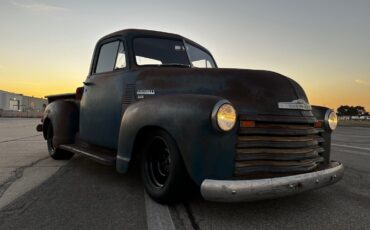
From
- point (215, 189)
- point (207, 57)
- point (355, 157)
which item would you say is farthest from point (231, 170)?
point (355, 157)

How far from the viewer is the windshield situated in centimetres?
482

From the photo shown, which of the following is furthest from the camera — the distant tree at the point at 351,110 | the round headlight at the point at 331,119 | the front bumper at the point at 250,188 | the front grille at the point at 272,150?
the distant tree at the point at 351,110

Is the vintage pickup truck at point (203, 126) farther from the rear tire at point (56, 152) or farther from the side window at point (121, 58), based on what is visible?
the rear tire at point (56, 152)

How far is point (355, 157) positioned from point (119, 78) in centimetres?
576

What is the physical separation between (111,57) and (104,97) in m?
0.63

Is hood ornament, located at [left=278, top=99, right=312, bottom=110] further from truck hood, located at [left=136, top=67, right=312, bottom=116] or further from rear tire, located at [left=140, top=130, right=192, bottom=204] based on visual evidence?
rear tire, located at [left=140, top=130, right=192, bottom=204]

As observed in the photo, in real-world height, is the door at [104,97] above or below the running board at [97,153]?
above

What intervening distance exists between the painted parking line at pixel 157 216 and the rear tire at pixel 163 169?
0.25 ft

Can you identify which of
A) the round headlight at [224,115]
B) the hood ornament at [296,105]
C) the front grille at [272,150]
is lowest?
the front grille at [272,150]

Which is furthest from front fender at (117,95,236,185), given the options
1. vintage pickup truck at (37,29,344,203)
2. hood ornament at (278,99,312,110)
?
hood ornament at (278,99,312,110)

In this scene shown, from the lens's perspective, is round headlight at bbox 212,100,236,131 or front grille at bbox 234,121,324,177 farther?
front grille at bbox 234,121,324,177

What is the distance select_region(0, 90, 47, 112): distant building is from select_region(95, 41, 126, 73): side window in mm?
43951

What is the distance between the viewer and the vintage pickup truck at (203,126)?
10.6 ft

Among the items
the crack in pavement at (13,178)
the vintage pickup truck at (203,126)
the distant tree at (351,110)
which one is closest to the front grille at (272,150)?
the vintage pickup truck at (203,126)
